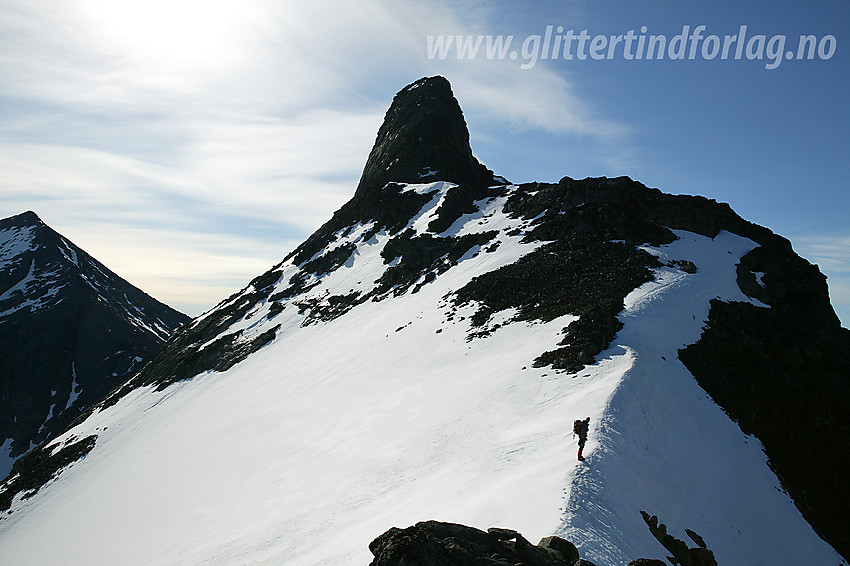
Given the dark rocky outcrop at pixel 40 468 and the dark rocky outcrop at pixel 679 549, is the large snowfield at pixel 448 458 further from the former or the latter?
the dark rocky outcrop at pixel 40 468

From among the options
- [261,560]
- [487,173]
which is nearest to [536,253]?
[261,560]

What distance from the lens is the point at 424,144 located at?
8338 centimetres

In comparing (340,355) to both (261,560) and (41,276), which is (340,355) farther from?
(41,276)

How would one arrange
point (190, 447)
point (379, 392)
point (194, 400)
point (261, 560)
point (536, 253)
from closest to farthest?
point (261, 560), point (379, 392), point (190, 447), point (536, 253), point (194, 400)

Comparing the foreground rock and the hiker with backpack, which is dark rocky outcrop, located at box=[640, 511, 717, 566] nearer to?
the hiker with backpack

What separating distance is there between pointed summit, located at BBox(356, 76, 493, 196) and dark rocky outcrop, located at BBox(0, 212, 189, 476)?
104158 millimetres

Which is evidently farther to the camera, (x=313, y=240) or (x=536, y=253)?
(x=313, y=240)

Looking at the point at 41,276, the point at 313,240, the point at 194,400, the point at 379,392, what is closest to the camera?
the point at 379,392

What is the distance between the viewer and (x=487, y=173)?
3625 inches

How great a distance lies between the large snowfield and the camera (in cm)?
1376

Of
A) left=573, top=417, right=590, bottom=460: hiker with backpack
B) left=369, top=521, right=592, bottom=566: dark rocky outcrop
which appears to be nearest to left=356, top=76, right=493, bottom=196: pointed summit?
left=573, top=417, right=590, bottom=460: hiker with backpack

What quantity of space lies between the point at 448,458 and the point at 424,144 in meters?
72.4

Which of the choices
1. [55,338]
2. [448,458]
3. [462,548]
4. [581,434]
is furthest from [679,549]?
[55,338]

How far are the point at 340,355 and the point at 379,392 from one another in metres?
11.7
